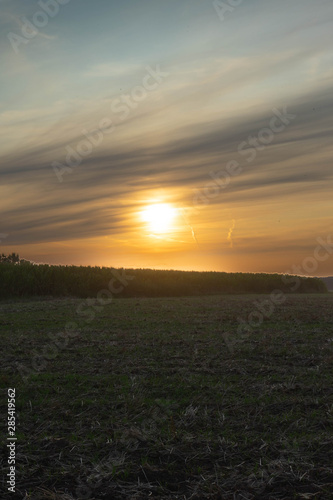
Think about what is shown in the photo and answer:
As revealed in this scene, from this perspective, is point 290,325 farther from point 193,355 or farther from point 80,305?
point 80,305

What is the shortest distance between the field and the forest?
12.0 metres

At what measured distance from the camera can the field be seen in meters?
3.12

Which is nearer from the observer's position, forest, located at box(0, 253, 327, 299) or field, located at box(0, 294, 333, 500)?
field, located at box(0, 294, 333, 500)

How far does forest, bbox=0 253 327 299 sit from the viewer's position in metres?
20.0

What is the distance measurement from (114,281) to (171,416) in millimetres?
18846

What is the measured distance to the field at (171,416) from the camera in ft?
10.2

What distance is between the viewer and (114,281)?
22922 millimetres

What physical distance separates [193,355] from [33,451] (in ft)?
12.0

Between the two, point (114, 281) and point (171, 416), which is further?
point (114, 281)

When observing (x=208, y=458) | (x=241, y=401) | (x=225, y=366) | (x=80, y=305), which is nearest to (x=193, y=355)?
(x=225, y=366)

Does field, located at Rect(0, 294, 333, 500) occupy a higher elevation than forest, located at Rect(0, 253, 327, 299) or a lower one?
lower

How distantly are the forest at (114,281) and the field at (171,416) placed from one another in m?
12.0

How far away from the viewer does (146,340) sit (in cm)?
823

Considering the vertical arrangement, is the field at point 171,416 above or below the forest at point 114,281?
below
